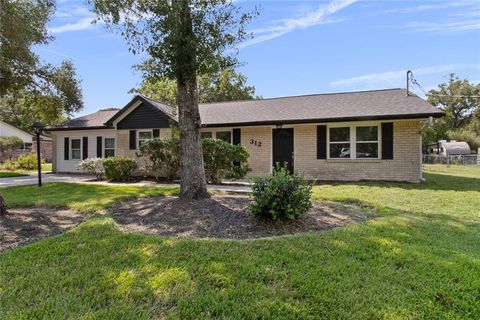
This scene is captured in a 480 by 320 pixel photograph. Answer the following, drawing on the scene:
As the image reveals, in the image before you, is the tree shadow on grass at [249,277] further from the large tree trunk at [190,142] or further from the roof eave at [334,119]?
the roof eave at [334,119]

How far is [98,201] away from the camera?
26.1 feet

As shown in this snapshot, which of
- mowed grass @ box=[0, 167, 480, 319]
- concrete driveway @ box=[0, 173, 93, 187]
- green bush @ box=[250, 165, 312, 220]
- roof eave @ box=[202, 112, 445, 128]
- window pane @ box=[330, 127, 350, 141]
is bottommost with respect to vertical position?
mowed grass @ box=[0, 167, 480, 319]

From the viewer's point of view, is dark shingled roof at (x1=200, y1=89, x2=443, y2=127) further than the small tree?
No

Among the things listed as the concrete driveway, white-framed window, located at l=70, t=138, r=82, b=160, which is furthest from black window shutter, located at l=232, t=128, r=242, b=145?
white-framed window, located at l=70, t=138, r=82, b=160

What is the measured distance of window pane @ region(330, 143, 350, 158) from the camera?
13.3 meters

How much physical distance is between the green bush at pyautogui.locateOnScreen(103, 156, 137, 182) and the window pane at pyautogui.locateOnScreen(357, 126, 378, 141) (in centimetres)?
991

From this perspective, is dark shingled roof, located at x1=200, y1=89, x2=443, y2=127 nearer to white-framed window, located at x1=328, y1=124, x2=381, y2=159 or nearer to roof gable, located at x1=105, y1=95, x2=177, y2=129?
white-framed window, located at x1=328, y1=124, x2=381, y2=159

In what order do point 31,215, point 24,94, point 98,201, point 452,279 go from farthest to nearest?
1. point 24,94
2. point 98,201
3. point 31,215
4. point 452,279

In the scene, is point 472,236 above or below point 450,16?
below

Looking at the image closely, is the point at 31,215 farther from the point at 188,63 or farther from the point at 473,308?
the point at 473,308

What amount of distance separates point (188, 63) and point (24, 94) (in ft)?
42.8

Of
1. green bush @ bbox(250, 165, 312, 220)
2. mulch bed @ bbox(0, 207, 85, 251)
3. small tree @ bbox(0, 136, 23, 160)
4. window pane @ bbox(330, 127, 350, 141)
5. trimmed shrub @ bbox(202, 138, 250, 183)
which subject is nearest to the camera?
mulch bed @ bbox(0, 207, 85, 251)

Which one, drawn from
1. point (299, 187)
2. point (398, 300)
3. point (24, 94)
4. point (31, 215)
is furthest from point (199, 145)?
point (24, 94)

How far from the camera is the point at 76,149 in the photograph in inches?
744
